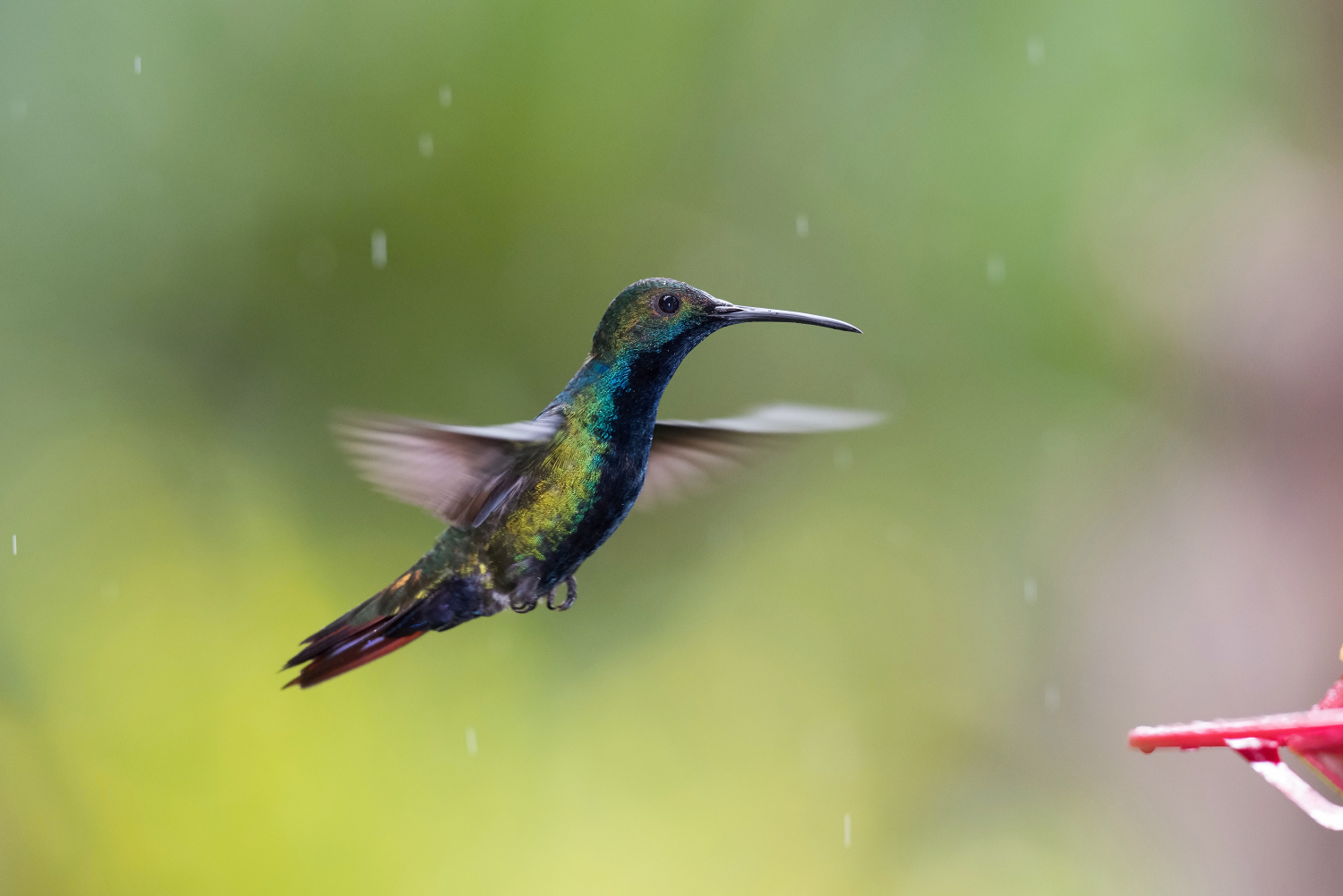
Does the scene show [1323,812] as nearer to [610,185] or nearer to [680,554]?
[680,554]

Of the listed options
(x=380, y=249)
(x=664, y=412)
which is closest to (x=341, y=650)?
(x=664, y=412)

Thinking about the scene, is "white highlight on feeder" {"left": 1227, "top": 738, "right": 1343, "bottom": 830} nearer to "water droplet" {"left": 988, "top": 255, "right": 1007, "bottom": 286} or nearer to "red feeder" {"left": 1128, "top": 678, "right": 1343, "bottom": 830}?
"red feeder" {"left": 1128, "top": 678, "right": 1343, "bottom": 830}

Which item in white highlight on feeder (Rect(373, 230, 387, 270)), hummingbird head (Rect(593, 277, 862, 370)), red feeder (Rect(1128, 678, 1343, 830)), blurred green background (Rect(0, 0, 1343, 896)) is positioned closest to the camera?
red feeder (Rect(1128, 678, 1343, 830))

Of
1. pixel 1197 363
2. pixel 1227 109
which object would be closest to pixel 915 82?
pixel 1227 109

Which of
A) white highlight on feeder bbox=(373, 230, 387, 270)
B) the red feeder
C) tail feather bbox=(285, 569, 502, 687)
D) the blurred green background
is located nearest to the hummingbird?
tail feather bbox=(285, 569, 502, 687)

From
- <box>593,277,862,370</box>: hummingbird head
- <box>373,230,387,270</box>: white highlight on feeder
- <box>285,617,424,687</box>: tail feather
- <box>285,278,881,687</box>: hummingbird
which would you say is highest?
<box>373,230,387,270</box>: white highlight on feeder

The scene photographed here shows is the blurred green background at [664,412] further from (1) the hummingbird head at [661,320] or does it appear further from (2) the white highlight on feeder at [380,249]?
(1) the hummingbird head at [661,320]

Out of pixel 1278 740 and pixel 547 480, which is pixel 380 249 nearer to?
pixel 547 480

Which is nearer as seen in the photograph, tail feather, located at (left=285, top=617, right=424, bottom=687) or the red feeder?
the red feeder
